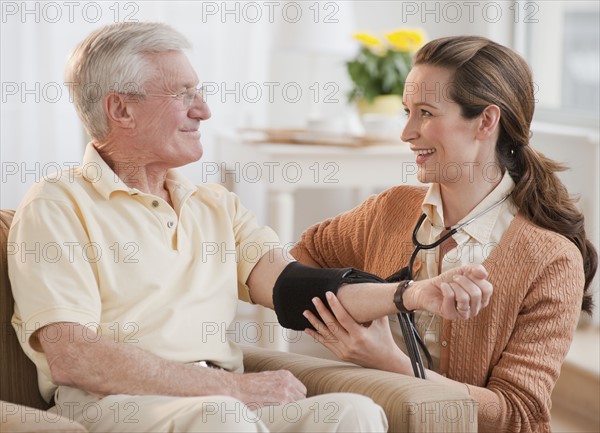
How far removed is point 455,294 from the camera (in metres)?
1.64

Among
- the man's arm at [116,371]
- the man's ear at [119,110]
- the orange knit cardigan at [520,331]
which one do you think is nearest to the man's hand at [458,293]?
the orange knit cardigan at [520,331]

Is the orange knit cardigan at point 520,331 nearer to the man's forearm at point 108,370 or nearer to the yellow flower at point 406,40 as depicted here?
the man's forearm at point 108,370

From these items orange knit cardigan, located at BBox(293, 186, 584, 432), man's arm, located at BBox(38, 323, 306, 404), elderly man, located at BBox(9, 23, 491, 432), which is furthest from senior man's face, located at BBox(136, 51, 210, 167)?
orange knit cardigan, located at BBox(293, 186, 584, 432)

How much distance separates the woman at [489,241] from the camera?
183 centimetres

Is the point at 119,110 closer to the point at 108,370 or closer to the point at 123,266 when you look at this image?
the point at 123,266

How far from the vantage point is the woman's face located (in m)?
1.93

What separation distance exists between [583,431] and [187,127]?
69.5 inches

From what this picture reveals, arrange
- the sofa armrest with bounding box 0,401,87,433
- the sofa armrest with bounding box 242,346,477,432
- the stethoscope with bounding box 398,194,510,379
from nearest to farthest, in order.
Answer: the sofa armrest with bounding box 0,401,87,433
the sofa armrest with bounding box 242,346,477,432
the stethoscope with bounding box 398,194,510,379

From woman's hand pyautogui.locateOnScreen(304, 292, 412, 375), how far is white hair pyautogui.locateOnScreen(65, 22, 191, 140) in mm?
556

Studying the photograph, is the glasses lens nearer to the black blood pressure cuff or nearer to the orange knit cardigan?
the black blood pressure cuff

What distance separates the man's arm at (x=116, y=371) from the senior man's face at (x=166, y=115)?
401 millimetres

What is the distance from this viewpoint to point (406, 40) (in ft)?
12.2

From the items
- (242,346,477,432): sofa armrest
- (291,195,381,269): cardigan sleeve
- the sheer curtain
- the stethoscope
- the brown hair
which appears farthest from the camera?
the sheer curtain

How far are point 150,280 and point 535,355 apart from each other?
2.44 feet
